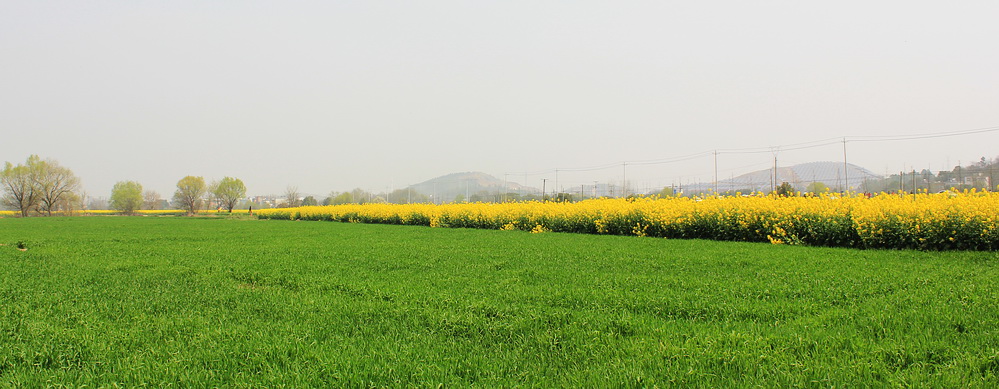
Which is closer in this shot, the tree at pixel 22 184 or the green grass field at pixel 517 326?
the green grass field at pixel 517 326

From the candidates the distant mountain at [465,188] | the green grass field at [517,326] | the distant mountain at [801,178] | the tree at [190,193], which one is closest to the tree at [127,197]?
the tree at [190,193]

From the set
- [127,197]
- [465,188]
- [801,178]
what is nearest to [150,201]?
[127,197]

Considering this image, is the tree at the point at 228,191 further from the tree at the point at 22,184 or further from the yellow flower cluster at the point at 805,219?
the yellow flower cluster at the point at 805,219

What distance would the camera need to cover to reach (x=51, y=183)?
161 ft

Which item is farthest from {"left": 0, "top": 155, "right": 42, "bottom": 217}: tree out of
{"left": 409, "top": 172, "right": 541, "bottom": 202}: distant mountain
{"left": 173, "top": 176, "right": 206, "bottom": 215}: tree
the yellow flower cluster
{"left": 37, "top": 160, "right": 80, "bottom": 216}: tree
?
the yellow flower cluster

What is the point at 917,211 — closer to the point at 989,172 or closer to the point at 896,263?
the point at 896,263

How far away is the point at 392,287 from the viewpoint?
405cm

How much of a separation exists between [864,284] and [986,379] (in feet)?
6.84

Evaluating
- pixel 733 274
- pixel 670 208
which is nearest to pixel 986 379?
pixel 733 274

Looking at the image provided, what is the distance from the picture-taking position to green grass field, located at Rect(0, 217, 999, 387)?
6.90ft

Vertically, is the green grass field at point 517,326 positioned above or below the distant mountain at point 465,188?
below

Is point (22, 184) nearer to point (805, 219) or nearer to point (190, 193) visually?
point (190, 193)

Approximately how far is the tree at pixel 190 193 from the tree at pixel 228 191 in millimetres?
2653

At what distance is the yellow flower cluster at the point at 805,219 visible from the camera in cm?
627
